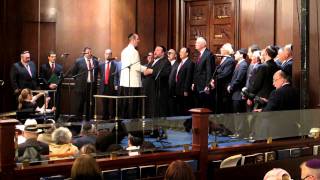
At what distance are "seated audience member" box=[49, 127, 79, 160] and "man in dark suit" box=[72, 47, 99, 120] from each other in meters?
5.53

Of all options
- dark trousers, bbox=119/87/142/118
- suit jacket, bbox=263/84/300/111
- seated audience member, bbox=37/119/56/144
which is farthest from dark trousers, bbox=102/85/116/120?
seated audience member, bbox=37/119/56/144

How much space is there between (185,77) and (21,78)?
340cm

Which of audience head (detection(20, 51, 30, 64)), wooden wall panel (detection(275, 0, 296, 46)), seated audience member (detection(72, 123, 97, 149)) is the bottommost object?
seated audience member (detection(72, 123, 97, 149))

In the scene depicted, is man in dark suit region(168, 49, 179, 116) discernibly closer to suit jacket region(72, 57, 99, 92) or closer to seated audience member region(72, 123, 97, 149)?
suit jacket region(72, 57, 99, 92)

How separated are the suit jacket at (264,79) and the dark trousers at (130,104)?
8.59ft

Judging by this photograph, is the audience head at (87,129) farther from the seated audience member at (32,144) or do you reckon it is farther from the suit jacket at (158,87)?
the suit jacket at (158,87)

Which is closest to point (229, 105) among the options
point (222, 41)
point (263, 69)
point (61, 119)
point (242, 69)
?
point (242, 69)

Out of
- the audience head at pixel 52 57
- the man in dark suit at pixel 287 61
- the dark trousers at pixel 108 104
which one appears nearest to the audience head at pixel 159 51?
the dark trousers at pixel 108 104

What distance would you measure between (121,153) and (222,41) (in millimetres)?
6834

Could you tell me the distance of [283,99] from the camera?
22.2 ft

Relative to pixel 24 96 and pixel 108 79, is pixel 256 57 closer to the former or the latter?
pixel 108 79

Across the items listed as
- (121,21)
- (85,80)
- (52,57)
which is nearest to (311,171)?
(85,80)

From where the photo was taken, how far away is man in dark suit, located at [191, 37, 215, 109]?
866cm

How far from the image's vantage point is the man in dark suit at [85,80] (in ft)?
34.2
